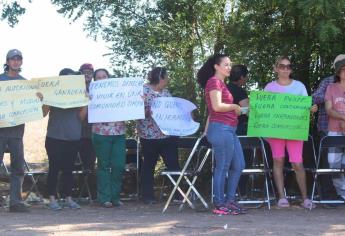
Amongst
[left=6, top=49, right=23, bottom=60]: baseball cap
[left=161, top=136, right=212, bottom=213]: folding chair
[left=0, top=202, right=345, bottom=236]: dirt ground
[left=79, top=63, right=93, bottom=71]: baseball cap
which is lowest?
[left=0, top=202, right=345, bottom=236]: dirt ground

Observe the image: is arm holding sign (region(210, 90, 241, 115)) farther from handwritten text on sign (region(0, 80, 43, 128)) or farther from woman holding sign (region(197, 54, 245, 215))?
handwritten text on sign (region(0, 80, 43, 128))

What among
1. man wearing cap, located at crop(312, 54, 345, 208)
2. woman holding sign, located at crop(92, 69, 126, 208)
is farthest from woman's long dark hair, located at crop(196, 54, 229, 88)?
man wearing cap, located at crop(312, 54, 345, 208)

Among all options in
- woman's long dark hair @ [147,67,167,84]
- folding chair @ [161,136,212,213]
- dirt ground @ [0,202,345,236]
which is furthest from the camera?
woman's long dark hair @ [147,67,167,84]

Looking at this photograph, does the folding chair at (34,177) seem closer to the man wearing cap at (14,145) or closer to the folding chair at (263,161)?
the man wearing cap at (14,145)

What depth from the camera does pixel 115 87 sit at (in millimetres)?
8781

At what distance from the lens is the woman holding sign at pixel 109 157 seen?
28.5 ft

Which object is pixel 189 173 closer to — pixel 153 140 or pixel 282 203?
pixel 153 140

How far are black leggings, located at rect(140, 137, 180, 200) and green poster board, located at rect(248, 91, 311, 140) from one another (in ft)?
3.97

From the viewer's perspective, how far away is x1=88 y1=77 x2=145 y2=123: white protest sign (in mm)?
8648

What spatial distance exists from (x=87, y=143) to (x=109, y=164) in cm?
77

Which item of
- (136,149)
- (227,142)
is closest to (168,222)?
(227,142)

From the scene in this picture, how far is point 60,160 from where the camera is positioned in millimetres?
8453

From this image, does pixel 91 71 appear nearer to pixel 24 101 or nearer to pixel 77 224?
pixel 24 101

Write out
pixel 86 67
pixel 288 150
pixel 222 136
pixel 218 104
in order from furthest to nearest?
1. pixel 86 67
2. pixel 288 150
3. pixel 222 136
4. pixel 218 104
